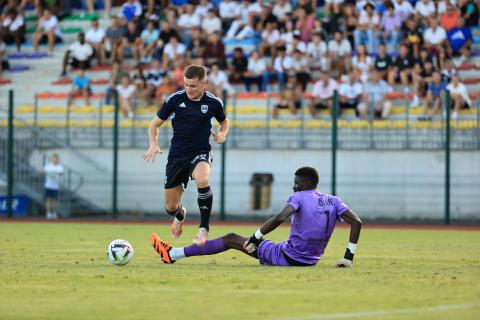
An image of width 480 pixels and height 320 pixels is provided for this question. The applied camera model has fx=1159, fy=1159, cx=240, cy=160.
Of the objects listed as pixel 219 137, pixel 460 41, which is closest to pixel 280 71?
pixel 460 41

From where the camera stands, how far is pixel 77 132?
3103 cm

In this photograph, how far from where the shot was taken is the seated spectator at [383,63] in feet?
99.7

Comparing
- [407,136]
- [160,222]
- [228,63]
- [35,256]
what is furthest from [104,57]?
[35,256]

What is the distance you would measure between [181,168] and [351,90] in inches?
592

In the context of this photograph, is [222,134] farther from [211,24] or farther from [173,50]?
[211,24]

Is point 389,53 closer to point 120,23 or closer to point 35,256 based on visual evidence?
point 120,23

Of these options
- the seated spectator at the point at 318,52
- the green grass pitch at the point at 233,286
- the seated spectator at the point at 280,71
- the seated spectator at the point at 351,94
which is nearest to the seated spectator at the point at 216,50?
the seated spectator at the point at 280,71

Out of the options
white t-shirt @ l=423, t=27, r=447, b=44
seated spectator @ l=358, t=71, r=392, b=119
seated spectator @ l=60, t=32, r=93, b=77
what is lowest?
seated spectator @ l=358, t=71, r=392, b=119

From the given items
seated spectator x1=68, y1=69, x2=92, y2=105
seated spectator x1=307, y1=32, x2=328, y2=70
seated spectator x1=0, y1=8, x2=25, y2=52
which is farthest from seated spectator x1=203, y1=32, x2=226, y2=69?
seated spectator x1=0, y1=8, x2=25, y2=52

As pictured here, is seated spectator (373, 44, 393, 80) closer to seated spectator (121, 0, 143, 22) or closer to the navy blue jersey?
seated spectator (121, 0, 143, 22)

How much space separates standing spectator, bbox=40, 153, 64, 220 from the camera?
3014 centimetres

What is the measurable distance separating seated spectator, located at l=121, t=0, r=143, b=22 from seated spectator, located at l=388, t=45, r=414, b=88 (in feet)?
30.3

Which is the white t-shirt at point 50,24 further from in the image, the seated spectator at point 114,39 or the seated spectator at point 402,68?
the seated spectator at point 402,68

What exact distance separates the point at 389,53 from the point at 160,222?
8.09m
